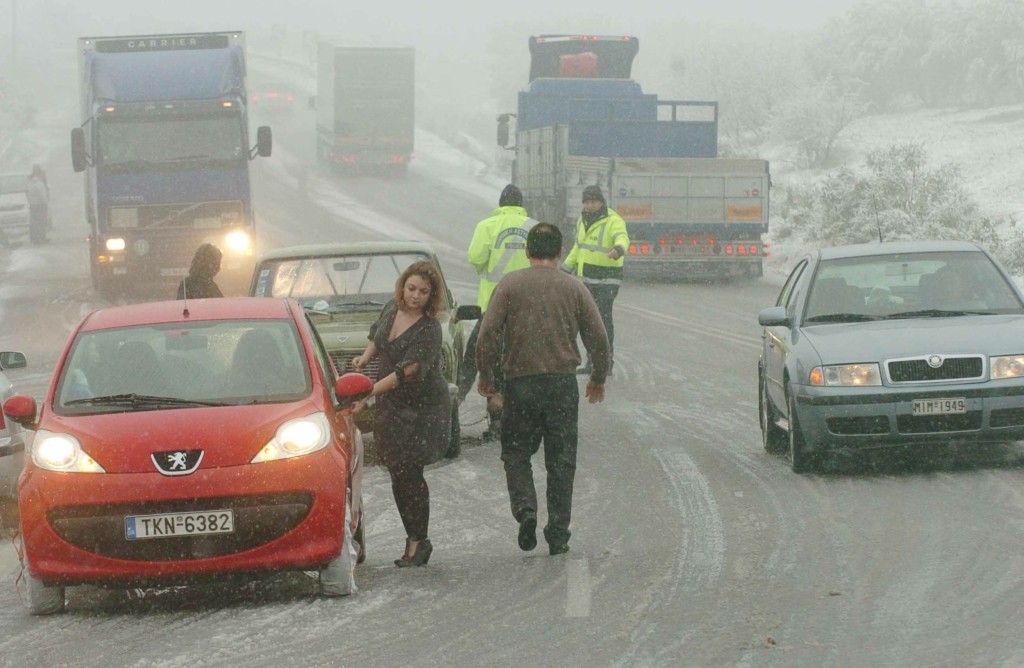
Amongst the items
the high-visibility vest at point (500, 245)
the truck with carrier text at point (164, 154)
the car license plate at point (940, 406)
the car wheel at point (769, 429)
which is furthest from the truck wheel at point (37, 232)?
the car license plate at point (940, 406)

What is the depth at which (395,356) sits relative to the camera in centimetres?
828

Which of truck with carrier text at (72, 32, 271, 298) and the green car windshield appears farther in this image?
truck with carrier text at (72, 32, 271, 298)

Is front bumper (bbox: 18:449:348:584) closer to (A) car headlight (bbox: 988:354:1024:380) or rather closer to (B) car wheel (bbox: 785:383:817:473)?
(B) car wheel (bbox: 785:383:817:473)

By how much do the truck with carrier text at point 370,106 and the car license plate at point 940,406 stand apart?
4104 centimetres

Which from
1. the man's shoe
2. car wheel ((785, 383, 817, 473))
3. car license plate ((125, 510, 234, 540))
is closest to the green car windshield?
car wheel ((785, 383, 817, 473))

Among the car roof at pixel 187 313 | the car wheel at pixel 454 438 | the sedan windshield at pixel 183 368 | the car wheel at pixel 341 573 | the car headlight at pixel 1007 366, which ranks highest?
the car roof at pixel 187 313

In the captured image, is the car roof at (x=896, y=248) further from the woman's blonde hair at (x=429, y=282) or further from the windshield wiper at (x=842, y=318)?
the woman's blonde hair at (x=429, y=282)

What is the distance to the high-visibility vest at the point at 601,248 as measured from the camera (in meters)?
15.8

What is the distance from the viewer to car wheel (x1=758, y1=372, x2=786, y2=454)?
37.8 ft

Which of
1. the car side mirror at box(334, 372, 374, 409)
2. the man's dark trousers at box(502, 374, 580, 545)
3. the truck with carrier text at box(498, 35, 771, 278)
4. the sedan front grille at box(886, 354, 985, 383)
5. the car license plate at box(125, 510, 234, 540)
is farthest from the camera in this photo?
the truck with carrier text at box(498, 35, 771, 278)

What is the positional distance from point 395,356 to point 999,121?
4756 cm

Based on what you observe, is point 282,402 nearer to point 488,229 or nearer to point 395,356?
point 395,356

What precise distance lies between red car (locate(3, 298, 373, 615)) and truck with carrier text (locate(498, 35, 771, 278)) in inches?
800

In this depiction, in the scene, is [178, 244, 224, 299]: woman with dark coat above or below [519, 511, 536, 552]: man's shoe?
above
